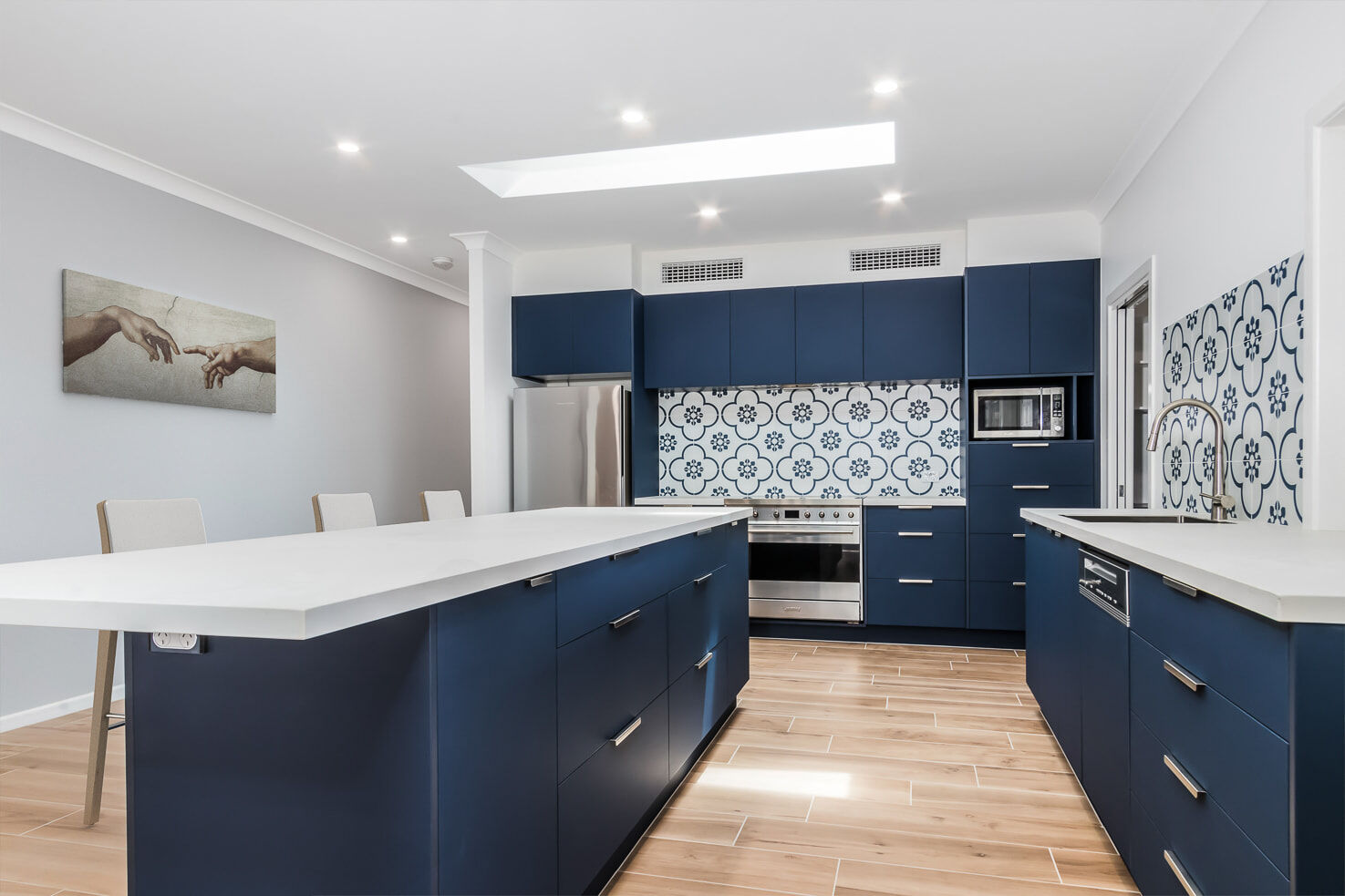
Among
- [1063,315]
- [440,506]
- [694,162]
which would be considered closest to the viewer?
[440,506]

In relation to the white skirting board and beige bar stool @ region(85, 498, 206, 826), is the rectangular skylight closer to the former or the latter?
beige bar stool @ region(85, 498, 206, 826)

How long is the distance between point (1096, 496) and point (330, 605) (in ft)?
14.5

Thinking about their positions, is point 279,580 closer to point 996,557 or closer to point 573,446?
point 573,446

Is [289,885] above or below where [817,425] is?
below

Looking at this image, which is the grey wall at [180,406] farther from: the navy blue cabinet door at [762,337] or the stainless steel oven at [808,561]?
the stainless steel oven at [808,561]

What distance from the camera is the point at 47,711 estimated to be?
3367 millimetres

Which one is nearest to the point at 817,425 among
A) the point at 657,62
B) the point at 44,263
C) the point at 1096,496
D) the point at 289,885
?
the point at 1096,496

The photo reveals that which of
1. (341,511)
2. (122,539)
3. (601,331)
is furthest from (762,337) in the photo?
(122,539)

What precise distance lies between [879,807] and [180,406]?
3.59 meters

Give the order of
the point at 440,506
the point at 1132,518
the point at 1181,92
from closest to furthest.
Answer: the point at 1132,518 → the point at 1181,92 → the point at 440,506

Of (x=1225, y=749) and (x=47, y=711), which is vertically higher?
(x=1225, y=749)

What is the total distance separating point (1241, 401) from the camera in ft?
8.33

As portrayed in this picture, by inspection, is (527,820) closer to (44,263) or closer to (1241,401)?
(1241,401)

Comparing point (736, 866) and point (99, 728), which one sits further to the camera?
point (99, 728)
